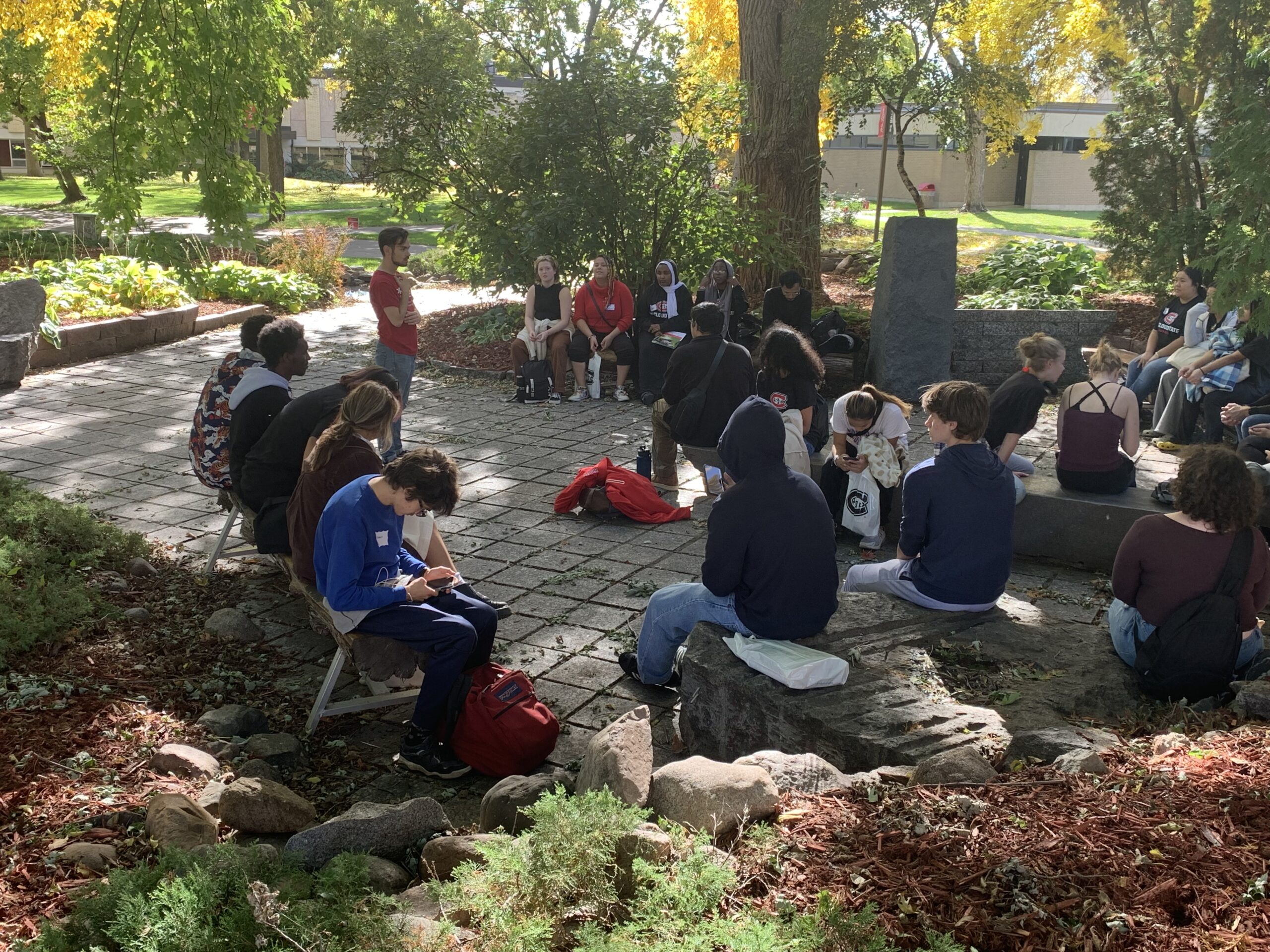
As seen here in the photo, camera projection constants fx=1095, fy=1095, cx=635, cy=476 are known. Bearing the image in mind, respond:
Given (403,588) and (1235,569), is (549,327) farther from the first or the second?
(1235,569)

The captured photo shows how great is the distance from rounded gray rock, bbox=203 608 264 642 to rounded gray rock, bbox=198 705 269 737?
829 mm

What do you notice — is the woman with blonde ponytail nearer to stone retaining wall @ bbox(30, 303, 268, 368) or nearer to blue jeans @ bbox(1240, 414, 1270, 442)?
blue jeans @ bbox(1240, 414, 1270, 442)

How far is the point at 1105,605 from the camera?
251 inches

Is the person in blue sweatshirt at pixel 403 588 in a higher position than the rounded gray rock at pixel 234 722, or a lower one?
higher

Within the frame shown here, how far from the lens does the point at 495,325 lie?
14562mm

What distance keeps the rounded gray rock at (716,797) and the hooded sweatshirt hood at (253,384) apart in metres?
3.74

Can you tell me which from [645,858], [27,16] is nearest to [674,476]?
[645,858]

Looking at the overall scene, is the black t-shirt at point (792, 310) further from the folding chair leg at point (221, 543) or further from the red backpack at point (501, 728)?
the red backpack at point (501, 728)

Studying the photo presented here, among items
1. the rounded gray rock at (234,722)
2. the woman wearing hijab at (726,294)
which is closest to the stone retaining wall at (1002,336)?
the woman wearing hijab at (726,294)

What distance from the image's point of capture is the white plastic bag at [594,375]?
38.9ft

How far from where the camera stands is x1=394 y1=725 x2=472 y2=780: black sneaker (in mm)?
4609

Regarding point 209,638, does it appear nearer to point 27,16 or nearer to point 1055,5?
point 27,16

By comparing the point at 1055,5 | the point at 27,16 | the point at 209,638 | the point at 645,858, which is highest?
the point at 1055,5

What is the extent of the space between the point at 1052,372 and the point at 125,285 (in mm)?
12341
